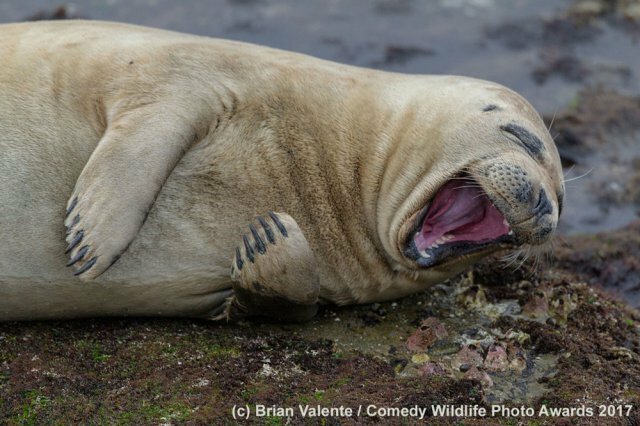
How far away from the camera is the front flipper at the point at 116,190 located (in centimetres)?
468

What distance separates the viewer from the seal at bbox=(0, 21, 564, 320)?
5.01 m

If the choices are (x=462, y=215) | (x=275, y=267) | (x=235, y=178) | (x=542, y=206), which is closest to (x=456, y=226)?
(x=462, y=215)

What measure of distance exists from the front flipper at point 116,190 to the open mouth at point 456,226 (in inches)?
51.8

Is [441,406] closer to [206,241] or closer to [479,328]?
[479,328]

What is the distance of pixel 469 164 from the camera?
536cm

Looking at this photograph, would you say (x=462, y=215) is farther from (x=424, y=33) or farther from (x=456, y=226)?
(x=424, y=33)

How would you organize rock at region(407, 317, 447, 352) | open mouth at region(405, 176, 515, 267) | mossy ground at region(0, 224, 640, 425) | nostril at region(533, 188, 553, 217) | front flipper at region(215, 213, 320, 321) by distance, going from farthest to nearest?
1. rock at region(407, 317, 447, 352)
2. open mouth at region(405, 176, 515, 267)
3. nostril at region(533, 188, 553, 217)
4. front flipper at region(215, 213, 320, 321)
5. mossy ground at region(0, 224, 640, 425)

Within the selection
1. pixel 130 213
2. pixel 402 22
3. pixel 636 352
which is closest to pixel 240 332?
pixel 130 213

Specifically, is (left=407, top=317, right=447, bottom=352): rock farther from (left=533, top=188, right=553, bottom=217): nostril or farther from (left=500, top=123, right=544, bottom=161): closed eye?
(left=500, top=123, right=544, bottom=161): closed eye

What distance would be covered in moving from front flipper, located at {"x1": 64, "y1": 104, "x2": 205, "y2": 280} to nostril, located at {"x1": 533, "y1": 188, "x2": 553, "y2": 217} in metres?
1.76

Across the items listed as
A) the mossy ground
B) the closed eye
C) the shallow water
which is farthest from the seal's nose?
the shallow water

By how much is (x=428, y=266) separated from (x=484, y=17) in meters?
6.52

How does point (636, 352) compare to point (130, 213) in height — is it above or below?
below

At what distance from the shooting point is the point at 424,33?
10.9 meters
